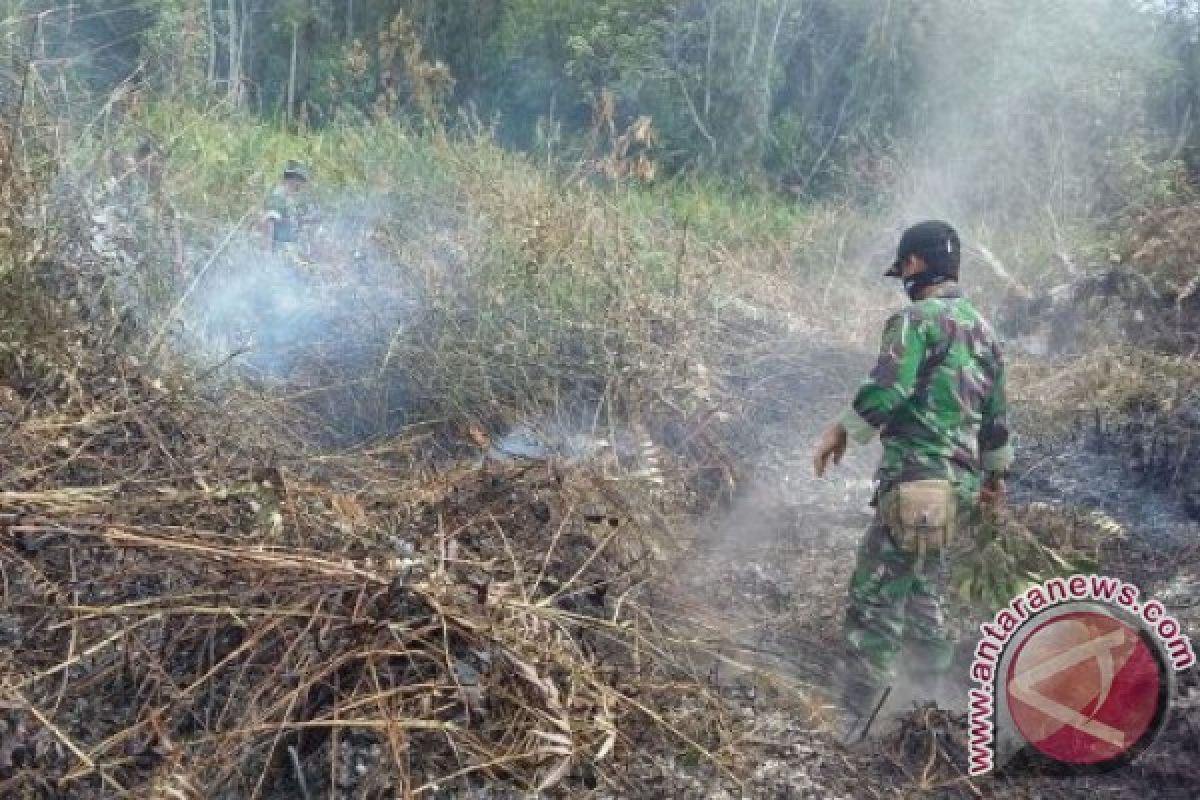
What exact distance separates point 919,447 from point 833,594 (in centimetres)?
123

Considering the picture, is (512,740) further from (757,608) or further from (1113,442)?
(1113,442)

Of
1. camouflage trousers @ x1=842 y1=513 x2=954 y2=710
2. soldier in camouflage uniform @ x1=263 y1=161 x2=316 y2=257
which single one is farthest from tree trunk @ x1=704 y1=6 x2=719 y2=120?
camouflage trousers @ x1=842 y1=513 x2=954 y2=710

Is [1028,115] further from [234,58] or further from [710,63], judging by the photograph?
[234,58]

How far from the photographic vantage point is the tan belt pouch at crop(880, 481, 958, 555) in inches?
146

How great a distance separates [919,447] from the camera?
149 inches

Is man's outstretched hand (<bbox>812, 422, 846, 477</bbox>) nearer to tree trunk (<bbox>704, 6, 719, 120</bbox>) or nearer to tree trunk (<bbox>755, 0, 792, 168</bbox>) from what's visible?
tree trunk (<bbox>755, 0, 792, 168</bbox>)

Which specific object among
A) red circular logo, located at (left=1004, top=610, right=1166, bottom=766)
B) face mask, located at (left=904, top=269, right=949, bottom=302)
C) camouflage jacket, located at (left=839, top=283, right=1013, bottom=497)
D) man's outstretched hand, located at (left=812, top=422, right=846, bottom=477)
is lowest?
red circular logo, located at (left=1004, top=610, right=1166, bottom=766)

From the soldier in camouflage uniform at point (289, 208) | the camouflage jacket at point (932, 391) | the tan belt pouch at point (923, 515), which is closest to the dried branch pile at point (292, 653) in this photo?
the tan belt pouch at point (923, 515)

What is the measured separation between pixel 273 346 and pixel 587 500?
248 cm

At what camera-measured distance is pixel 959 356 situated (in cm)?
373

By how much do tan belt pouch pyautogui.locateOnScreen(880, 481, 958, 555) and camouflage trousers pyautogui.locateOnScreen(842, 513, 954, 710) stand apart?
0.07 metres

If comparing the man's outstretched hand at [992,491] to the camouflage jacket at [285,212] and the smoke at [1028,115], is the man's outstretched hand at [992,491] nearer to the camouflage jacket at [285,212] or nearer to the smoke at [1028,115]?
the camouflage jacket at [285,212]

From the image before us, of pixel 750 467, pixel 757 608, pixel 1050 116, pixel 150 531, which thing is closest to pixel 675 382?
pixel 750 467

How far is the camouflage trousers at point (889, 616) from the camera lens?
385 cm
